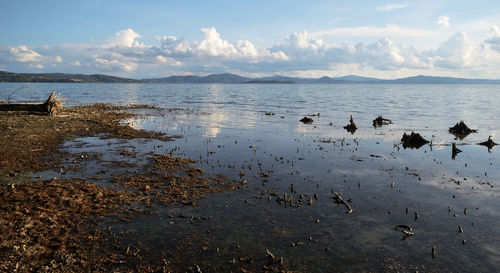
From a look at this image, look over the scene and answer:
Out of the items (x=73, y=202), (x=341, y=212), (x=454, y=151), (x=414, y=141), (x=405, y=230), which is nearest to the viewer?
(x=405, y=230)

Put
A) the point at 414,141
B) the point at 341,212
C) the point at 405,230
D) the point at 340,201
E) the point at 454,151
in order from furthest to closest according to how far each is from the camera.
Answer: the point at 414,141, the point at 454,151, the point at 340,201, the point at 341,212, the point at 405,230

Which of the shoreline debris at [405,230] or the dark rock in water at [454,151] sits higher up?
the dark rock in water at [454,151]

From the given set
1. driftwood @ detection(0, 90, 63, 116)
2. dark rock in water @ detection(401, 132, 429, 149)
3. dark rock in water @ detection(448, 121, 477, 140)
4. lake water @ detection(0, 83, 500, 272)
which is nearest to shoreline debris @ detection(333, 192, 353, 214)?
lake water @ detection(0, 83, 500, 272)

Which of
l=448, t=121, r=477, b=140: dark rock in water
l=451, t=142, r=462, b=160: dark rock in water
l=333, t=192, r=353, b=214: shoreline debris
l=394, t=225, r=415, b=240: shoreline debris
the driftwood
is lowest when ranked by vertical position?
l=394, t=225, r=415, b=240: shoreline debris

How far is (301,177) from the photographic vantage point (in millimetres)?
16641

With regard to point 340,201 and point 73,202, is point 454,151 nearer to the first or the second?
point 340,201

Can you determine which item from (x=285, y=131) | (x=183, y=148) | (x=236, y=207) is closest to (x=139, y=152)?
(x=183, y=148)

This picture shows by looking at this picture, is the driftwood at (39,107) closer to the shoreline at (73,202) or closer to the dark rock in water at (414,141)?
the shoreline at (73,202)

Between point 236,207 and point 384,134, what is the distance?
25203mm

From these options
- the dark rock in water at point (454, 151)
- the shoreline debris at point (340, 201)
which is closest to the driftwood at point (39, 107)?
the shoreline debris at point (340, 201)

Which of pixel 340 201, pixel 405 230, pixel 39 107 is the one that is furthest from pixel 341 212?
pixel 39 107

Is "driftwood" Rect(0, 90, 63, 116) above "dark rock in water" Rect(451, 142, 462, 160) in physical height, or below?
above

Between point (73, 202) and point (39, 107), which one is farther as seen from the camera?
point (39, 107)

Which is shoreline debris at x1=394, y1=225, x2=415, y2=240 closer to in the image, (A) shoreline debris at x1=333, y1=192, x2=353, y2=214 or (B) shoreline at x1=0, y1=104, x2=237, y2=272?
(A) shoreline debris at x1=333, y1=192, x2=353, y2=214
